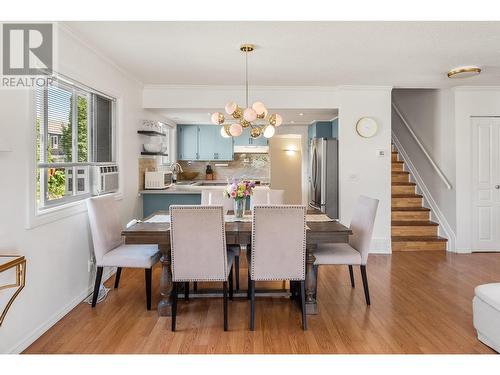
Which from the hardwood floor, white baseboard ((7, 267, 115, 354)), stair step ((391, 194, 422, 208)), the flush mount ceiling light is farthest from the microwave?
the flush mount ceiling light

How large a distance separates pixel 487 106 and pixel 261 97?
3262 mm

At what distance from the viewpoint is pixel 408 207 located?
6195 millimetres

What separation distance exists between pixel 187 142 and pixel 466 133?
483 centimetres

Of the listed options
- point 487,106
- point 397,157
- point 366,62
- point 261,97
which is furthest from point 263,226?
point 397,157

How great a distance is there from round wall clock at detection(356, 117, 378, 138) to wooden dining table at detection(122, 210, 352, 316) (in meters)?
2.39

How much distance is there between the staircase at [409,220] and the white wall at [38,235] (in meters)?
4.30

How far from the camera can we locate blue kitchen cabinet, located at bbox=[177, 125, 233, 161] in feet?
24.2

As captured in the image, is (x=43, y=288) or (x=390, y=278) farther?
(x=390, y=278)

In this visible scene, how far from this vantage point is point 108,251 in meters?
3.37

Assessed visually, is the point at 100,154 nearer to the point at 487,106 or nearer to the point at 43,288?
the point at 43,288

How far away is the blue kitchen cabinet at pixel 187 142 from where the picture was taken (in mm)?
7379

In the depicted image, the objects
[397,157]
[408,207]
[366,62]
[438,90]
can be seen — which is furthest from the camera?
[397,157]
